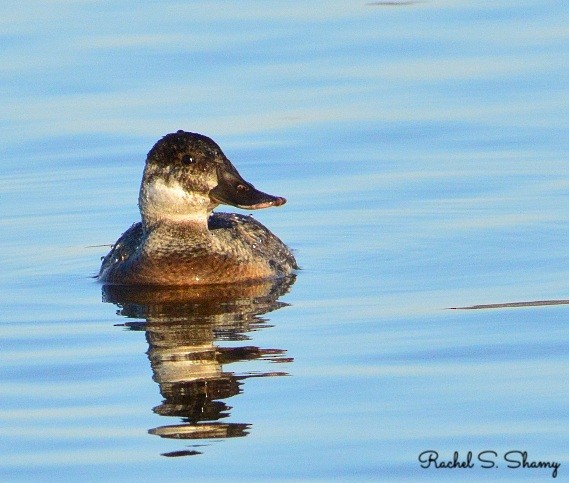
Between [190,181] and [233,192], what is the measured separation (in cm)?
30

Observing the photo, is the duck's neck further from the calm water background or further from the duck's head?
the calm water background

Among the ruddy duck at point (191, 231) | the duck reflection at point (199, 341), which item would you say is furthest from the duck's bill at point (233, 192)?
the duck reflection at point (199, 341)

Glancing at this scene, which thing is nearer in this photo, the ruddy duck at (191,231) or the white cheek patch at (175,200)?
the ruddy duck at (191,231)

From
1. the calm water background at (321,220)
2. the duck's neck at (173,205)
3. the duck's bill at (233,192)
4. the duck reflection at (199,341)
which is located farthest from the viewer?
the duck's neck at (173,205)

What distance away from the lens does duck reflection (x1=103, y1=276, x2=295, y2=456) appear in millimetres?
7582

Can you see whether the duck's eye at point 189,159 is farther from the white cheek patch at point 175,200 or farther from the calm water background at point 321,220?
the calm water background at point 321,220

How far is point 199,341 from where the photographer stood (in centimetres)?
908

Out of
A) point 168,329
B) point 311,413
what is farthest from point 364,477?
point 168,329

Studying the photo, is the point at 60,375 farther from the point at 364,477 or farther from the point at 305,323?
the point at 364,477

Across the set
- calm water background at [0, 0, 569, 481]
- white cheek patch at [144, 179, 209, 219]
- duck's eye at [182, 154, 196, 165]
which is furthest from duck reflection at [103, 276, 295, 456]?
duck's eye at [182, 154, 196, 165]

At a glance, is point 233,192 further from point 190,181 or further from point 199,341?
point 199,341

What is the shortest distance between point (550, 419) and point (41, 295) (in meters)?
4.34

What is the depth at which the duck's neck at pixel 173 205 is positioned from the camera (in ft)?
36.8

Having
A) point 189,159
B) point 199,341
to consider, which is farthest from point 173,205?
point 199,341
